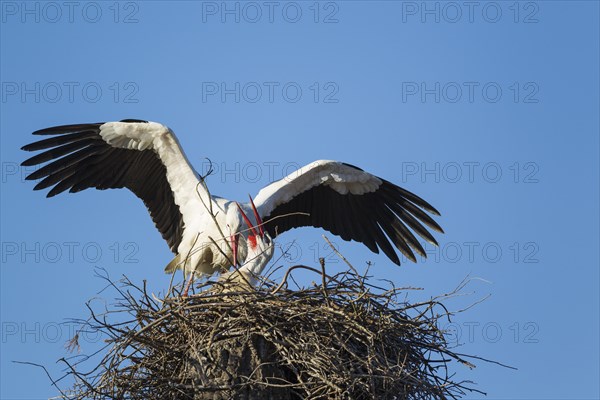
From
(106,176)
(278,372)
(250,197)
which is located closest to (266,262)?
(250,197)

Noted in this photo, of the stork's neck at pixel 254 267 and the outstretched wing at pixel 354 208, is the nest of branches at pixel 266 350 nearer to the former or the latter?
the stork's neck at pixel 254 267

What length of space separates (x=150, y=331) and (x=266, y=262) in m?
1.76

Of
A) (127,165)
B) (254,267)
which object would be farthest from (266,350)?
(127,165)

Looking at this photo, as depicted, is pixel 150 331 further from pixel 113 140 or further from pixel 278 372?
pixel 113 140

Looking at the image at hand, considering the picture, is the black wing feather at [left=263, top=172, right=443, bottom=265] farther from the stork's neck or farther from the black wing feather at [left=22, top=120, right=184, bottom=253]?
the stork's neck

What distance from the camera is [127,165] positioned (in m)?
9.96

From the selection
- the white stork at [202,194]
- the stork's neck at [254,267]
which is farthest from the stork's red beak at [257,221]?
the stork's neck at [254,267]

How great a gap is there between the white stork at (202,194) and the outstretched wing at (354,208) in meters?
0.01

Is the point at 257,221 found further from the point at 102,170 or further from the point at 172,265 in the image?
the point at 102,170

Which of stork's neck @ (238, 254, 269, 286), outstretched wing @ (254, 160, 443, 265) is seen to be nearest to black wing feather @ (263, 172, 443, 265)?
outstretched wing @ (254, 160, 443, 265)

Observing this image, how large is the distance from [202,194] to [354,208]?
175 cm

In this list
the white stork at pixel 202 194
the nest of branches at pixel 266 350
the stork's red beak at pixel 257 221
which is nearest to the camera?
the nest of branches at pixel 266 350

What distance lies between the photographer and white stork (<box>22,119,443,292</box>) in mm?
9484

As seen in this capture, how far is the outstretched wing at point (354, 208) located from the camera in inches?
405
